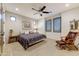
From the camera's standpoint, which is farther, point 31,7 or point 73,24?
point 73,24

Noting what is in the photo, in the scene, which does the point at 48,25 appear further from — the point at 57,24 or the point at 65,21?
the point at 65,21

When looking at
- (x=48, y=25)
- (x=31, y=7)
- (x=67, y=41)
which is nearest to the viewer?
(x=31, y=7)

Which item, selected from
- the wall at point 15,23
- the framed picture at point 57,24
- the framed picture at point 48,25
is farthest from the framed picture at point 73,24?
the wall at point 15,23

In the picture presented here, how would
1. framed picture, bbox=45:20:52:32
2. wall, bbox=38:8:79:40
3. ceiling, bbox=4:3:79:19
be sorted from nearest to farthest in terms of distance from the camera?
ceiling, bbox=4:3:79:19 → wall, bbox=38:8:79:40 → framed picture, bbox=45:20:52:32

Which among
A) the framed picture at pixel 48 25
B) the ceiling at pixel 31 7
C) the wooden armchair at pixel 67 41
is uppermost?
the ceiling at pixel 31 7

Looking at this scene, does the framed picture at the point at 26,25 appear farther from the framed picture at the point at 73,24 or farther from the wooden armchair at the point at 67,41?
the framed picture at the point at 73,24

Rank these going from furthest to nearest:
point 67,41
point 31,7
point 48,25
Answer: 1. point 48,25
2. point 67,41
3. point 31,7

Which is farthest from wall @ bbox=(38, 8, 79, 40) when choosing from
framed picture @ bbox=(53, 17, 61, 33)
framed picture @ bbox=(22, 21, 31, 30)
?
framed picture @ bbox=(22, 21, 31, 30)

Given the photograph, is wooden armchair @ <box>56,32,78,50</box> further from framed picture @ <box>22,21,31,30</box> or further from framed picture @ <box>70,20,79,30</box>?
framed picture @ <box>22,21,31,30</box>

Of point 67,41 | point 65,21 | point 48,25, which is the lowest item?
point 67,41

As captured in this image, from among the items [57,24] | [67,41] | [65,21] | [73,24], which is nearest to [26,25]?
[57,24]

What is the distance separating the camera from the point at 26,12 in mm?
2658

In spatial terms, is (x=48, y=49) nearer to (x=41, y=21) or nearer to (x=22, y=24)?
(x=41, y=21)

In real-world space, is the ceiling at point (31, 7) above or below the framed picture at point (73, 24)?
above
